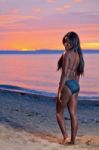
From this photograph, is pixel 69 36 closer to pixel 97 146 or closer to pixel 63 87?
pixel 63 87

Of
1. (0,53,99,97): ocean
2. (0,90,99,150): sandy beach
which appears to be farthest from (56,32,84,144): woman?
(0,53,99,97): ocean

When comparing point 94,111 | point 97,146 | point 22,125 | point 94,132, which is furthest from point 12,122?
point 94,111

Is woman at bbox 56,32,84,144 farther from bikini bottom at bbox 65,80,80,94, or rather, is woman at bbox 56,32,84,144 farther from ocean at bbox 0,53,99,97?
ocean at bbox 0,53,99,97

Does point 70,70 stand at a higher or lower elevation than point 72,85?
higher

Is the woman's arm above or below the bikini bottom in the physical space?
above

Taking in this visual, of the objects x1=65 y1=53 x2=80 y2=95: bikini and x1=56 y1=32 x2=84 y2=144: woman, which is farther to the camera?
x1=65 y1=53 x2=80 y2=95: bikini

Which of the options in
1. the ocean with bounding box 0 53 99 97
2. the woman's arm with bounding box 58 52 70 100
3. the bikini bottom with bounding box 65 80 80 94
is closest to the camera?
the woman's arm with bounding box 58 52 70 100

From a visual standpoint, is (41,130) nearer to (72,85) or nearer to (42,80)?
(72,85)

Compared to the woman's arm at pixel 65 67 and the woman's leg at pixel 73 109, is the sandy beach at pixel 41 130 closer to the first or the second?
the woman's leg at pixel 73 109

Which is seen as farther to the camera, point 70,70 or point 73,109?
point 73,109

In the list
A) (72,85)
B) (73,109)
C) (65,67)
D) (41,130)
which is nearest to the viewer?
(65,67)

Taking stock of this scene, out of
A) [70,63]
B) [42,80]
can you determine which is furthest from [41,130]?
[42,80]

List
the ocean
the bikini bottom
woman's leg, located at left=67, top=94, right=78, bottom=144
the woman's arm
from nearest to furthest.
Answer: the woman's arm < the bikini bottom < woman's leg, located at left=67, top=94, right=78, bottom=144 < the ocean

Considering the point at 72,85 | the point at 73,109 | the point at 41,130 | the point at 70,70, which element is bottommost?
the point at 41,130
